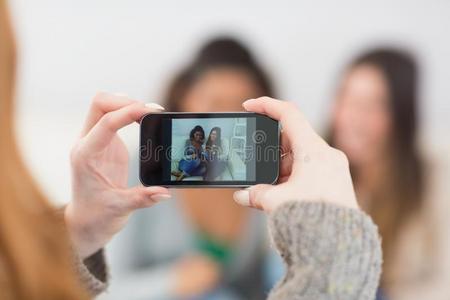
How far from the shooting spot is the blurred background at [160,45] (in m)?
1.43

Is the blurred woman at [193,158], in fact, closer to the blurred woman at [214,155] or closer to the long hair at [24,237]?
the blurred woman at [214,155]

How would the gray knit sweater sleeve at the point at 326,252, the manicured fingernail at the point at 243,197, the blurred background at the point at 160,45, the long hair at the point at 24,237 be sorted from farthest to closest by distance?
the blurred background at the point at 160,45, the manicured fingernail at the point at 243,197, the gray knit sweater sleeve at the point at 326,252, the long hair at the point at 24,237

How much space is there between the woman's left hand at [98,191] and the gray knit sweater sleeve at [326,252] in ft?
0.57

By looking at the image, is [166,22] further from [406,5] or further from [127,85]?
[406,5]

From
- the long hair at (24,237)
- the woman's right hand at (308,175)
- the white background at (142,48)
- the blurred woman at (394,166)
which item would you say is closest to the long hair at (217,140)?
the woman's right hand at (308,175)

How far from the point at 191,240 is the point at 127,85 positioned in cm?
38

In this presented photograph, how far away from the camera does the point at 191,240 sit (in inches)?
57.8

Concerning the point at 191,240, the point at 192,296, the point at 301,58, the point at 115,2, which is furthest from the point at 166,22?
the point at 192,296

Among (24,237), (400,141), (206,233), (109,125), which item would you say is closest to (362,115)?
(400,141)

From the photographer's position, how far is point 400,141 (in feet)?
4.97

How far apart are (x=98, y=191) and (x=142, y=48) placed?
88 centimetres

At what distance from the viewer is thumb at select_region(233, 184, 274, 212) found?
51cm

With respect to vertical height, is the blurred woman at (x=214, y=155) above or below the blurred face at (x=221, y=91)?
below

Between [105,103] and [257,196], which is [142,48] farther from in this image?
[257,196]
